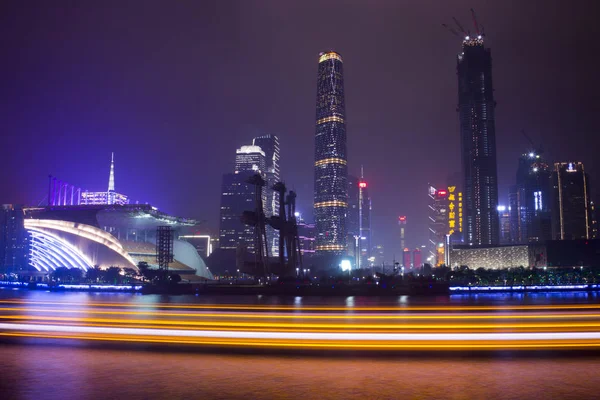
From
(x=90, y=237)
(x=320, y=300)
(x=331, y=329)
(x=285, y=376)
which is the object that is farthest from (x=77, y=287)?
(x=285, y=376)

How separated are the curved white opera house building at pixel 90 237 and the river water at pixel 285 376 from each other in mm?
126606

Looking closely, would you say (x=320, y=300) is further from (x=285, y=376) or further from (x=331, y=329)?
(x=285, y=376)

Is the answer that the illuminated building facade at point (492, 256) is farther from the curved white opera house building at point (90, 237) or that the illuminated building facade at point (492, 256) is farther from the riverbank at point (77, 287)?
the riverbank at point (77, 287)

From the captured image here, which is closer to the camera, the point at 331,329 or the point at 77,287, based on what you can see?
the point at 331,329

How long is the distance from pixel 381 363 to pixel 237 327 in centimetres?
448

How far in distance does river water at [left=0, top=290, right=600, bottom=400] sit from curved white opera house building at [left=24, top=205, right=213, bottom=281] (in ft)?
415

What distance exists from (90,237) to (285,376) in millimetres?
133322

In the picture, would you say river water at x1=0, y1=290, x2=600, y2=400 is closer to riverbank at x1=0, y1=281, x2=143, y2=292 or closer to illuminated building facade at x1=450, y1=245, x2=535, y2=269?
riverbank at x1=0, y1=281, x2=143, y2=292

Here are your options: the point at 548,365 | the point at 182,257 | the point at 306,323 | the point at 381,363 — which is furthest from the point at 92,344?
the point at 182,257

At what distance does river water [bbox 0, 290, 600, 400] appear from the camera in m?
8.18

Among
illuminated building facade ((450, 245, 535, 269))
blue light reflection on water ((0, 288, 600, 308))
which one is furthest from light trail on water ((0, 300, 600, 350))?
illuminated building facade ((450, 245, 535, 269))

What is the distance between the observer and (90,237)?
130 metres

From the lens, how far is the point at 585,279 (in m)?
99.2

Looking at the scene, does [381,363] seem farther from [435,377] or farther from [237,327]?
[237,327]
